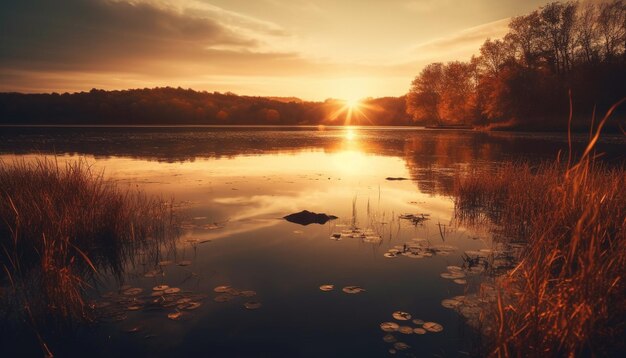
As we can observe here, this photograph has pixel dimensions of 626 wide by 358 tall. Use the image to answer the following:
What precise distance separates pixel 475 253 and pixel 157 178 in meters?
15.9

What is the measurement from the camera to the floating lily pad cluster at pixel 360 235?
975 cm

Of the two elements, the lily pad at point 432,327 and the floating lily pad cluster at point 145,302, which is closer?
the lily pad at point 432,327

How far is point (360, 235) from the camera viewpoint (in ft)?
33.2

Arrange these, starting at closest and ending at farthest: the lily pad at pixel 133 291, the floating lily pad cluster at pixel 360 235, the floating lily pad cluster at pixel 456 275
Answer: the lily pad at pixel 133 291 < the floating lily pad cluster at pixel 456 275 < the floating lily pad cluster at pixel 360 235

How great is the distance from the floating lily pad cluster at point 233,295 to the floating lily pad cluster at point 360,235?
361 centimetres

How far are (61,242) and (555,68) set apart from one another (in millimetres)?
67385

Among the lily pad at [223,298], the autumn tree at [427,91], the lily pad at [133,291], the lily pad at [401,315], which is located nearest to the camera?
the lily pad at [401,315]

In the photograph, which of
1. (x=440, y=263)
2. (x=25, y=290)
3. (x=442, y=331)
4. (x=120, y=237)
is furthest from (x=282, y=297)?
(x=120, y=237)

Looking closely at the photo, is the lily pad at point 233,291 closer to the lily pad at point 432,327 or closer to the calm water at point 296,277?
the calm water at point 296,277

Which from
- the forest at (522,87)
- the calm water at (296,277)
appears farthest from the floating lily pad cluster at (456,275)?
the forest at (522,87)

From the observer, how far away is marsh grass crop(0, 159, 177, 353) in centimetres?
565

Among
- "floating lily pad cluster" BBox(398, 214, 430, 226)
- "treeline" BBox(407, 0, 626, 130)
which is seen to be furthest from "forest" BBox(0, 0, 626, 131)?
"floating lily pad cluster" BBox(398, 214, 430, 226)

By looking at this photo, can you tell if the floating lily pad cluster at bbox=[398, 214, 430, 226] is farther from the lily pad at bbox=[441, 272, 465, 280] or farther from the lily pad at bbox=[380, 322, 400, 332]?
the lily pad at bbox=[380, 322, 400, 332]

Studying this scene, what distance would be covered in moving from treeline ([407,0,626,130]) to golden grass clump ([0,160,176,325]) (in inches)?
2096
